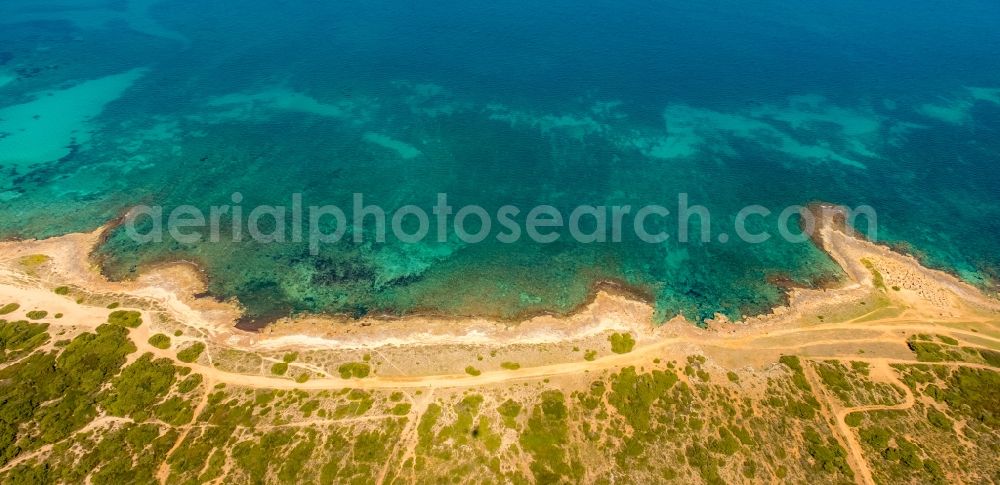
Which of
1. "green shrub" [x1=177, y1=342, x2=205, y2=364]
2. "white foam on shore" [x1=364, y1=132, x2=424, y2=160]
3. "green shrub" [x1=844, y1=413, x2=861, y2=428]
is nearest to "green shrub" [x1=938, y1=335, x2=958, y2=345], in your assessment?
"green shrub" [x1=844, y1=413, x2=861, y2=428]

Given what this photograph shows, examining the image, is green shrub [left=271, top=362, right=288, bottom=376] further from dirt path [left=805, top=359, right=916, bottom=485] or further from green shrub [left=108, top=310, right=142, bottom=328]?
dirt path [left=805, top=359, right=916, bottom=485]

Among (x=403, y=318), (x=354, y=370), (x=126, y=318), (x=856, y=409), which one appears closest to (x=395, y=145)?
(x=403, y=318)

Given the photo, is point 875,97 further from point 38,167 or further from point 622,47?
point 38,167

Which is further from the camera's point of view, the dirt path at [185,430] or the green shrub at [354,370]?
the green shrub at [354,370]

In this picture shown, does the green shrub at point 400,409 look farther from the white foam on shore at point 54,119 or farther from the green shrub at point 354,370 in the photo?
the white foam on shore at point 54,119

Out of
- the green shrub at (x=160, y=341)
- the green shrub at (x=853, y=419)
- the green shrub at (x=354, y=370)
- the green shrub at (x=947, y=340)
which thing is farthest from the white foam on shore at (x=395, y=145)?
the green shrub at (x=947, y=340)

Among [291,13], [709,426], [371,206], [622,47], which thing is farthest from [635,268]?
[291,13]
